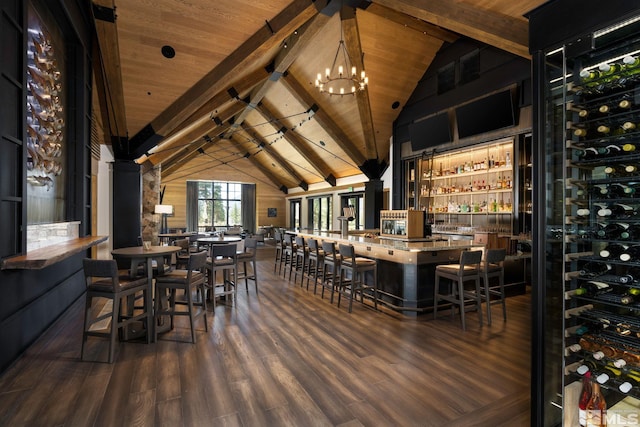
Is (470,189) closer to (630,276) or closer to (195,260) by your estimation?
(630,276)

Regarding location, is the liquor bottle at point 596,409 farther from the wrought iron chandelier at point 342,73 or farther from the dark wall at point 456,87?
the wrought iron chandelier at point 342,73

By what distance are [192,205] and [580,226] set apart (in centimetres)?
1424

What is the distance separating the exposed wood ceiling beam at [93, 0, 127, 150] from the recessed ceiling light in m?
0.60

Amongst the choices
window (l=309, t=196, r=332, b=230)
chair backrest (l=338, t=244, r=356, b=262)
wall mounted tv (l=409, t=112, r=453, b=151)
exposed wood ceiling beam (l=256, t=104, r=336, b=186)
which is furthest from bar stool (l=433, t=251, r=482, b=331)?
window (l=309, t=196, r=332, b=230)

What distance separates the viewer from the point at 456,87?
6109 millimetres

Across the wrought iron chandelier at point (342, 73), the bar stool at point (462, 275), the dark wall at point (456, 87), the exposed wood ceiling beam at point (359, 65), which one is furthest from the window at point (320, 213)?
the bar stool at point (462, 275)

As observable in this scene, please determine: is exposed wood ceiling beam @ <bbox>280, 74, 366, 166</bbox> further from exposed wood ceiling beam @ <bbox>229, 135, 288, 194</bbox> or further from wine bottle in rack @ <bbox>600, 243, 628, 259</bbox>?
wine bottle in rack @ <bbox>600, 243, 628, 259</bbox>

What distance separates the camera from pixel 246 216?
15250mm

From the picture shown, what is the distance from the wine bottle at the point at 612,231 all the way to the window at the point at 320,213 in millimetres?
10719

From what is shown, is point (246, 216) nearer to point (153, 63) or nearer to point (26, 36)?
point (153, 63)

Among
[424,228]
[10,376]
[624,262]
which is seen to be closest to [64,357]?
[10,376]

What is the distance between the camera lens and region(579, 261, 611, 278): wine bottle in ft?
5.60

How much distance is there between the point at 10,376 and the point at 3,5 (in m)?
2.72

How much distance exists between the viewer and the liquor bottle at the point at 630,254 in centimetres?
157
